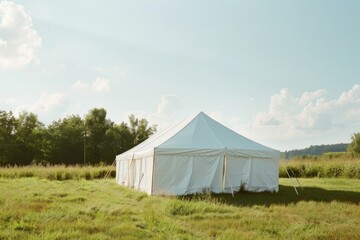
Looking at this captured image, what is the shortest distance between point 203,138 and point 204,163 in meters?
1.07

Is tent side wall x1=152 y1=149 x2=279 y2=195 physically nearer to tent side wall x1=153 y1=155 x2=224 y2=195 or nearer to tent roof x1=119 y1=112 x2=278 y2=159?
tent side wall x1=153 y1=155 x2=224 y2=195

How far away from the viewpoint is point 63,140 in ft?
143

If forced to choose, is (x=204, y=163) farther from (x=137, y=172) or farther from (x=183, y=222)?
(x=183, y=222)

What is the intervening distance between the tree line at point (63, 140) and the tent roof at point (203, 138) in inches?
1168

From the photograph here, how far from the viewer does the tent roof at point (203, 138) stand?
488 inches

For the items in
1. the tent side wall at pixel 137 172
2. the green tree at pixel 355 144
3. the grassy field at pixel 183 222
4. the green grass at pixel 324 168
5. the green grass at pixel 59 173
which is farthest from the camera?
the green tree at pixel 355 144

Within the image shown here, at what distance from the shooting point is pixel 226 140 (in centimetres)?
1322

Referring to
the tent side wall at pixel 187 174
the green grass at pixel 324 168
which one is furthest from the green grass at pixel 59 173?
the green grass at pixel 324 168

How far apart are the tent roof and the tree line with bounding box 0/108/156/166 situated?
2967cm

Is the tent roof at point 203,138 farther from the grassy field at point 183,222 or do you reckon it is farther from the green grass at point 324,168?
the green grass at point 324,168

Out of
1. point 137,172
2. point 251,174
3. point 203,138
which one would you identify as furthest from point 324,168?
point 137,172

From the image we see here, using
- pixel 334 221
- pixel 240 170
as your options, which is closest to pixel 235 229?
pixel 334 221

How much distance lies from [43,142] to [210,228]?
3896cm

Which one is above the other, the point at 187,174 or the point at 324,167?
the point at 324,167
